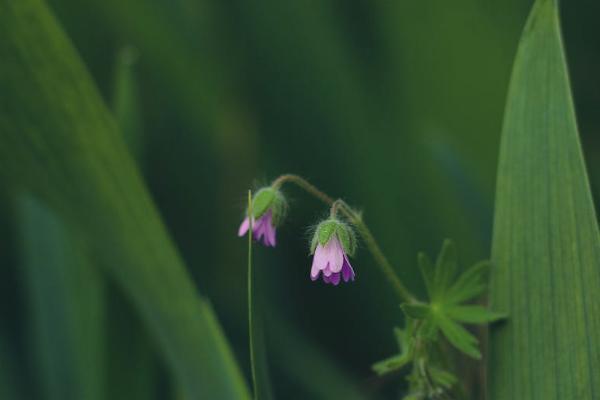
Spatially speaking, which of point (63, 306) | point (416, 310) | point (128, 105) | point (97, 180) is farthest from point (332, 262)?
point (63, 306)

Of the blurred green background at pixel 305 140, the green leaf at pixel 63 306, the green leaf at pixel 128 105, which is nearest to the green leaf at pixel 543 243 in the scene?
the blurred green background at pixel 305 140

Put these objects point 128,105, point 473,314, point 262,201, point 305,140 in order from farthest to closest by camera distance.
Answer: point 305,140 < point 128,105 < point 262,201 < point 473,314

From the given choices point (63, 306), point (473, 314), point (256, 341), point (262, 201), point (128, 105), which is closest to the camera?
point (256, 341)

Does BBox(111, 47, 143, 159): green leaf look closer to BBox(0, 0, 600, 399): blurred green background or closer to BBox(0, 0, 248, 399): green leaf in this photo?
BBox(0, 0, 600, 399): blurred green background

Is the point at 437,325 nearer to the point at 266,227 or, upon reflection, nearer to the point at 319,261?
the point at 319,261

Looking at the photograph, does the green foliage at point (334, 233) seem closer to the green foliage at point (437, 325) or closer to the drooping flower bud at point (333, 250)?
the drooping flower bud at point (333, 250)

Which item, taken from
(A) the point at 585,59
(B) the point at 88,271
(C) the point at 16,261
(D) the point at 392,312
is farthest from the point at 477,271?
(C) the point at 16,261
